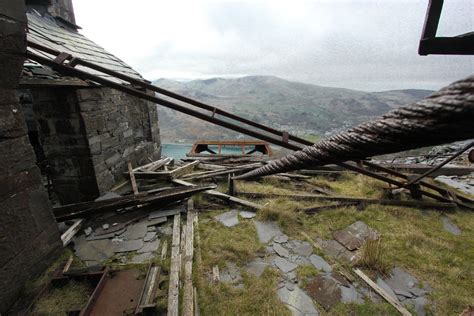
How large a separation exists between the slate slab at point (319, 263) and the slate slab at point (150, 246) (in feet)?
9.53

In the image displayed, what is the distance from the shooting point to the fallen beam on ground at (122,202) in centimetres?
453

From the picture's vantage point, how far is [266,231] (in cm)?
484

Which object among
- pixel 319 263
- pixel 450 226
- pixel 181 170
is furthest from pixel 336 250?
pixel 181 170

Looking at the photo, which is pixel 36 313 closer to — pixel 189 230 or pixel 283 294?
pixel 189 230

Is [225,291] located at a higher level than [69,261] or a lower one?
lower

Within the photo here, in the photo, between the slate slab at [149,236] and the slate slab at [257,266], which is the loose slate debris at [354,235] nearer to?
the slate slab at [257,266]

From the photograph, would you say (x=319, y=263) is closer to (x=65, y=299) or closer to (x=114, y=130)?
(x=65, y=299)

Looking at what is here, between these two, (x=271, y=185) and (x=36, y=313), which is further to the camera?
(x=271, y=185)

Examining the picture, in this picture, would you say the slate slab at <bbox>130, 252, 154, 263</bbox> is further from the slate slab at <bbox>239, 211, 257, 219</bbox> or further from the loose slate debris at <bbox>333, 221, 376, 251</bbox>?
the loose slate debris at <bbox>333, 221, 376, 251</bbox>

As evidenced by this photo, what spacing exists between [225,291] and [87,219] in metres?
3.46

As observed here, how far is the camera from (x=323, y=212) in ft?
18.1

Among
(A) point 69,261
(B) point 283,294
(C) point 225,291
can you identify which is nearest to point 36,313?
(A) point 69,261

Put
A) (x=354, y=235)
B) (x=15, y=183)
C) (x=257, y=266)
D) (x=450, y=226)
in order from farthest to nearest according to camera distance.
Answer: (x=450, y=226), (x=354, y=235), (x=257, y=266), (x=15, y=183)

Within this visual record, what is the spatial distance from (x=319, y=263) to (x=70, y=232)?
4.74m
